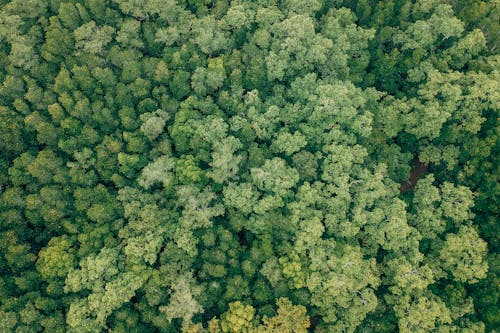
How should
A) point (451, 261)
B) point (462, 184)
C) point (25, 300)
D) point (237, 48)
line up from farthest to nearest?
point (237, 48) < point (462, 184) < point (451, 261) < point (25, 300)

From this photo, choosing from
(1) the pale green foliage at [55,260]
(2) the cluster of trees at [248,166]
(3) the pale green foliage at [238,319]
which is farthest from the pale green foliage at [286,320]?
(1) the pale green foliage at [55,260]

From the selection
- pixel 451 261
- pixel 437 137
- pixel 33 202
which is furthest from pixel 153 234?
pixel 437 137

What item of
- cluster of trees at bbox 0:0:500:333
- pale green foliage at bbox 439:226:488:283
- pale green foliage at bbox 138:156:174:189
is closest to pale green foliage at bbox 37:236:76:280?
cluster of trees at bbox 0:0:500:333

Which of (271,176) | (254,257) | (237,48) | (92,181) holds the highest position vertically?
(237,48)

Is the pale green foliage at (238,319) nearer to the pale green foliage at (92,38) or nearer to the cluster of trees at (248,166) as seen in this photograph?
the cluster of trees at (248,166)

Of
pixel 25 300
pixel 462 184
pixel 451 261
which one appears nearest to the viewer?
pixel 25 300

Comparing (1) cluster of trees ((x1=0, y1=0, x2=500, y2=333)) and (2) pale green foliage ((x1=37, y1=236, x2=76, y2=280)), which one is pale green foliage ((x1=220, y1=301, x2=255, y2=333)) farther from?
(2) pale green foliage ((x1=37, y1=236, x2=76, y2=280))

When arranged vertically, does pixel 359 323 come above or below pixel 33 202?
below

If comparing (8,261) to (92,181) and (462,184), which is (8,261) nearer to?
(92,181)

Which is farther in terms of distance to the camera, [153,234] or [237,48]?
[237,48]
